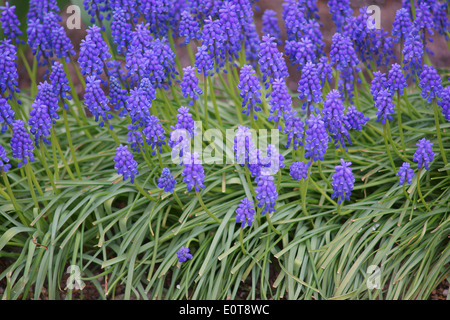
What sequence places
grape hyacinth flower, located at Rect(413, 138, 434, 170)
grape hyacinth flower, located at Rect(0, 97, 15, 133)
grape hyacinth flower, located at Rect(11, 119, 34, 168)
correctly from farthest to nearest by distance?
grape hyacinth flower, located at Rect(0, 97, 15, 133) → grape hyacinth flower, located at Rect(11, 119, 34, 168) → grape hyacinth flower, located at Rect(413, 138, 434, 170)

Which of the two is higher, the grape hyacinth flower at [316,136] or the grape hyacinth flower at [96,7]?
the grape hyacinth flower at [96,7]

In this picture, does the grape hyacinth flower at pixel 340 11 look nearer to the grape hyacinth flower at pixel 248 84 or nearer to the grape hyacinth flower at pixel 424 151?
the grape hyacinth flower at pixel 248 84

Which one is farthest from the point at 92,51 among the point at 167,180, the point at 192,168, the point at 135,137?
the point at 192,168

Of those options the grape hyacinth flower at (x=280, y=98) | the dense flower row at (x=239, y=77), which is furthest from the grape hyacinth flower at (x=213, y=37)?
the grape hyacinth flower at (x=280, y=98)

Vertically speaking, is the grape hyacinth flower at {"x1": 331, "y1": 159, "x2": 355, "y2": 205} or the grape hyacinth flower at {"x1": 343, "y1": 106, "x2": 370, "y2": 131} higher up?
the grape hyacinth flower at {"x1": 343, "y1": 106, "x2": 370, "y2": 131}

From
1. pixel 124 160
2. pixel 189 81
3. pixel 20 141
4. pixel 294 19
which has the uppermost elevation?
pixel 294 19

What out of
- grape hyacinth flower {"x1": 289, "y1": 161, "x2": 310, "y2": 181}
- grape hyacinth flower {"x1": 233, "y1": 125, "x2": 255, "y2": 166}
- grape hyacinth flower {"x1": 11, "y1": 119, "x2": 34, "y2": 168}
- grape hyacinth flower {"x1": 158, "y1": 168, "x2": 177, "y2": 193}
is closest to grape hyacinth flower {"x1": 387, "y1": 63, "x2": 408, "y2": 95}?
grape hyacinth flower {"x1": 289, "y1": 161, "x2": 310, "y2": 181}

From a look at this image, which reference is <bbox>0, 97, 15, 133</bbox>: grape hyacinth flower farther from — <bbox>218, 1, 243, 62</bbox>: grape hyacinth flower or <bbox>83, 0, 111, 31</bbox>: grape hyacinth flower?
<bbox>218, 1, 243, 62</bbox>: grape hyacinth flower

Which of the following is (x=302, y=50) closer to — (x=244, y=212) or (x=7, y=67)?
(x=244, y=212)

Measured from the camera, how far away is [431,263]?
3631mm

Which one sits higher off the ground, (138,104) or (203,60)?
(203,60)

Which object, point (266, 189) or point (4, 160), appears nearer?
point (266, 189)
